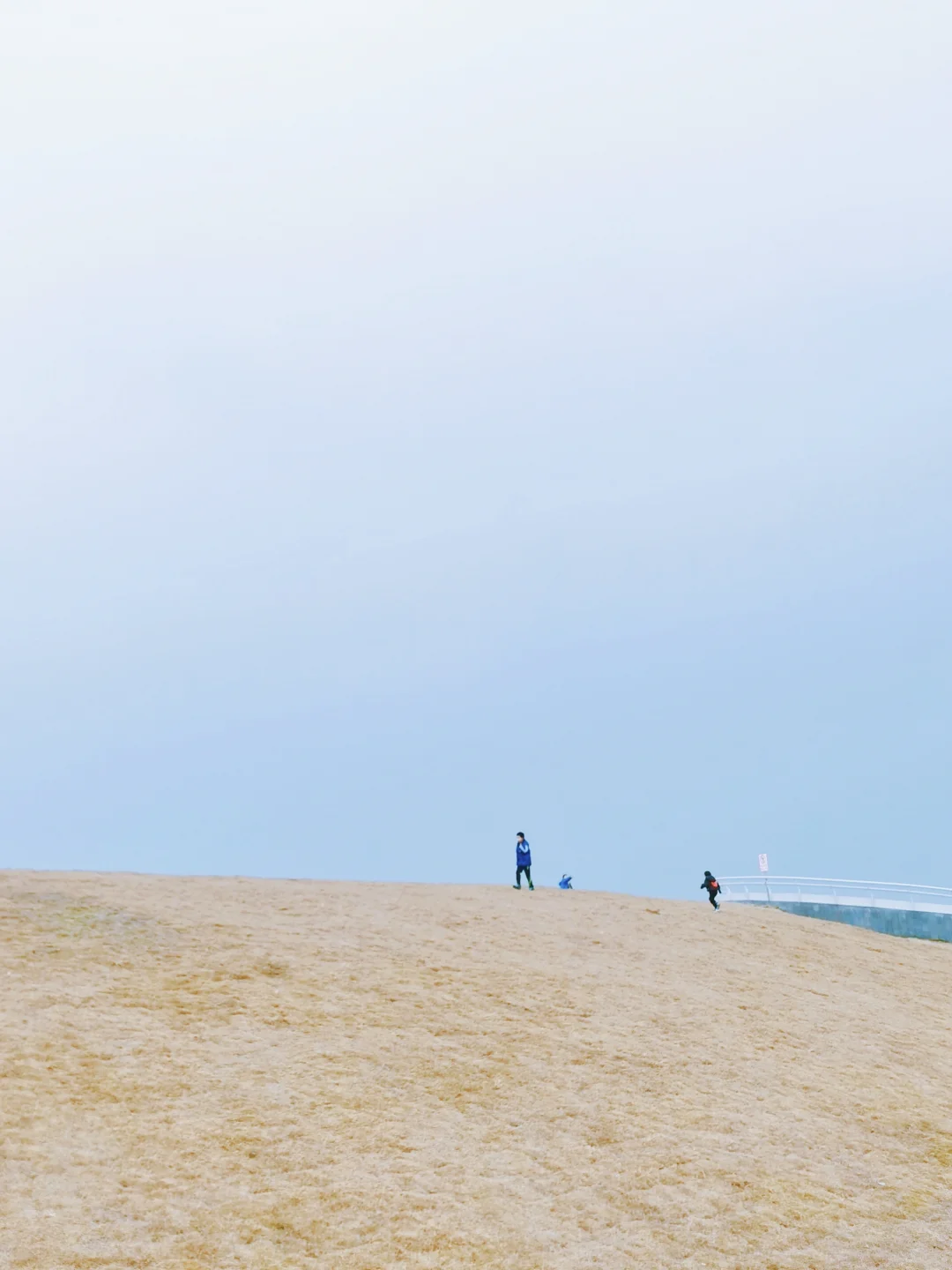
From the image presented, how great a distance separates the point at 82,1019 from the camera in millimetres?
15320

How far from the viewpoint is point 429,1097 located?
1456 centimetres

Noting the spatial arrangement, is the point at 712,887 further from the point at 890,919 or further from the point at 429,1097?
the point at 429,1097

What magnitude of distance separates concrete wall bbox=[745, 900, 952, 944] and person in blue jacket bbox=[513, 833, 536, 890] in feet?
32.5

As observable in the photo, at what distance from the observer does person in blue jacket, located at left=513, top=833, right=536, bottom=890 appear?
1126 inches

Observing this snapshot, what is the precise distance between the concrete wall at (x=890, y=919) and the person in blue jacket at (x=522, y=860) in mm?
9898

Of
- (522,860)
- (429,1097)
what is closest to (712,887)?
(522,860)

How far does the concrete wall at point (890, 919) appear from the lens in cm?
3472

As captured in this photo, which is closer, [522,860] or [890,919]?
[522,860]

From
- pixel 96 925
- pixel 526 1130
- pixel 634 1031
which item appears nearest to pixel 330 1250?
pixel 526 1130

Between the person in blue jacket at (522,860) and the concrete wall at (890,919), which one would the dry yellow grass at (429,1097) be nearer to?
the person in blue jacket at (522,860)

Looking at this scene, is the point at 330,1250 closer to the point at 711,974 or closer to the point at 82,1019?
the point at 82,1019

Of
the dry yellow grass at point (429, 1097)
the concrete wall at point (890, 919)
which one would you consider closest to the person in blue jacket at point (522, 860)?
the dry yellow grass at point (429, 1097)

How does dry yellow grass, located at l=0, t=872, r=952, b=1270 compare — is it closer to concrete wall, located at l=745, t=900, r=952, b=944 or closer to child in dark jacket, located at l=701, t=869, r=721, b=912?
child in dark jacket, located at l=701, t=869, r=721, b=912

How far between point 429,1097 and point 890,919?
25.9m
